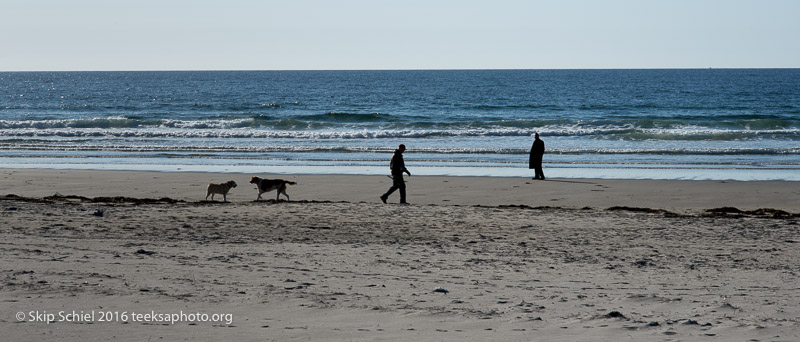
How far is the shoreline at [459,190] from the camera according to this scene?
14875mm

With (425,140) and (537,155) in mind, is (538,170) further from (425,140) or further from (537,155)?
(425,140)

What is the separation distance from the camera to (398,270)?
777cm

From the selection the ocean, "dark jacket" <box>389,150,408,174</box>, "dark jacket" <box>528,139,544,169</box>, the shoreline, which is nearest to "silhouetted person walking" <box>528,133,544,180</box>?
"dark jacket" <box>528,139,544,169</box>

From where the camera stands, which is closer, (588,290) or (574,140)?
(588,290)

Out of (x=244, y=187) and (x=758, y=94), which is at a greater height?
(x=758, y=94)

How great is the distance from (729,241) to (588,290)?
12.0 feet

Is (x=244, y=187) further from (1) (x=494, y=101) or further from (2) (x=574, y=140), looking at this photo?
(1) (x=494, y=101)

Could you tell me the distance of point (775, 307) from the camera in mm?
6395

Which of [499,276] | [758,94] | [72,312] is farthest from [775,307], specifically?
[758,94]

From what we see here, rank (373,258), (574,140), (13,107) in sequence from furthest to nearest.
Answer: (13,107) < (574,140) < (373,258)

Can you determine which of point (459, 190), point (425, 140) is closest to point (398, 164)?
point (459, 190)

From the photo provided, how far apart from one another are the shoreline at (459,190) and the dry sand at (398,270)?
0.93 metres

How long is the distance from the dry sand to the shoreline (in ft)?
3.06

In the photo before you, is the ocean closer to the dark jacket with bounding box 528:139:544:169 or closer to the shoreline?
the dark jacket with bounding box 528:139:544:169
